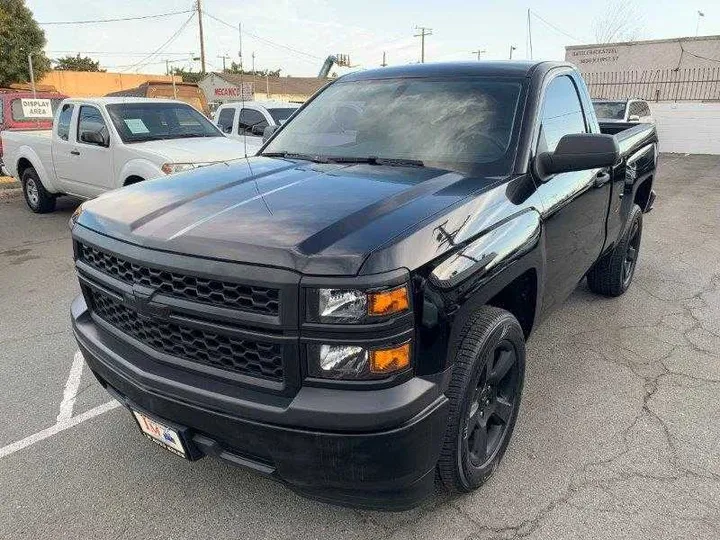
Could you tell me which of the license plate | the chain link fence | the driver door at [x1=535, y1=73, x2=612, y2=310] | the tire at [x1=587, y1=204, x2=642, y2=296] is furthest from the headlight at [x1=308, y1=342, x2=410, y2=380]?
the chain link fence

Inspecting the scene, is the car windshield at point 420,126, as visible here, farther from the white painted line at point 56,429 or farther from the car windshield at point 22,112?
the car windshield at point 22,112

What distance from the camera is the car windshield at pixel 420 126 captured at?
285 cm

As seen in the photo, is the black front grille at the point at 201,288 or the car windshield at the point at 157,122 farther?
the car windshield at the point at 157,122

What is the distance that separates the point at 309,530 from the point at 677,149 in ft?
73.1

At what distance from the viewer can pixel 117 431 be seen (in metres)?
3.06

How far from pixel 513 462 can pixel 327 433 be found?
1351 millimetres

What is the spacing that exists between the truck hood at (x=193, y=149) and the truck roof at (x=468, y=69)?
12.5 feet

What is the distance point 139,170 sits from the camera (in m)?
6.97

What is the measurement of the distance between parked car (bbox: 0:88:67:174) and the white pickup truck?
3498 mm

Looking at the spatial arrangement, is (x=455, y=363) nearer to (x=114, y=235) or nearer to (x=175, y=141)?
(x=114, y=235)

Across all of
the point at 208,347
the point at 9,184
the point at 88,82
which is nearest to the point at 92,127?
the point at 9,184

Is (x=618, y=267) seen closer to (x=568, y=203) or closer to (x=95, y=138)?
(x=568, y=203)

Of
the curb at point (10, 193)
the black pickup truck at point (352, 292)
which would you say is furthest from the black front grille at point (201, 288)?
the curb at point (10, 193)

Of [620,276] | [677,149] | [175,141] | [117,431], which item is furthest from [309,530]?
[677,149]
